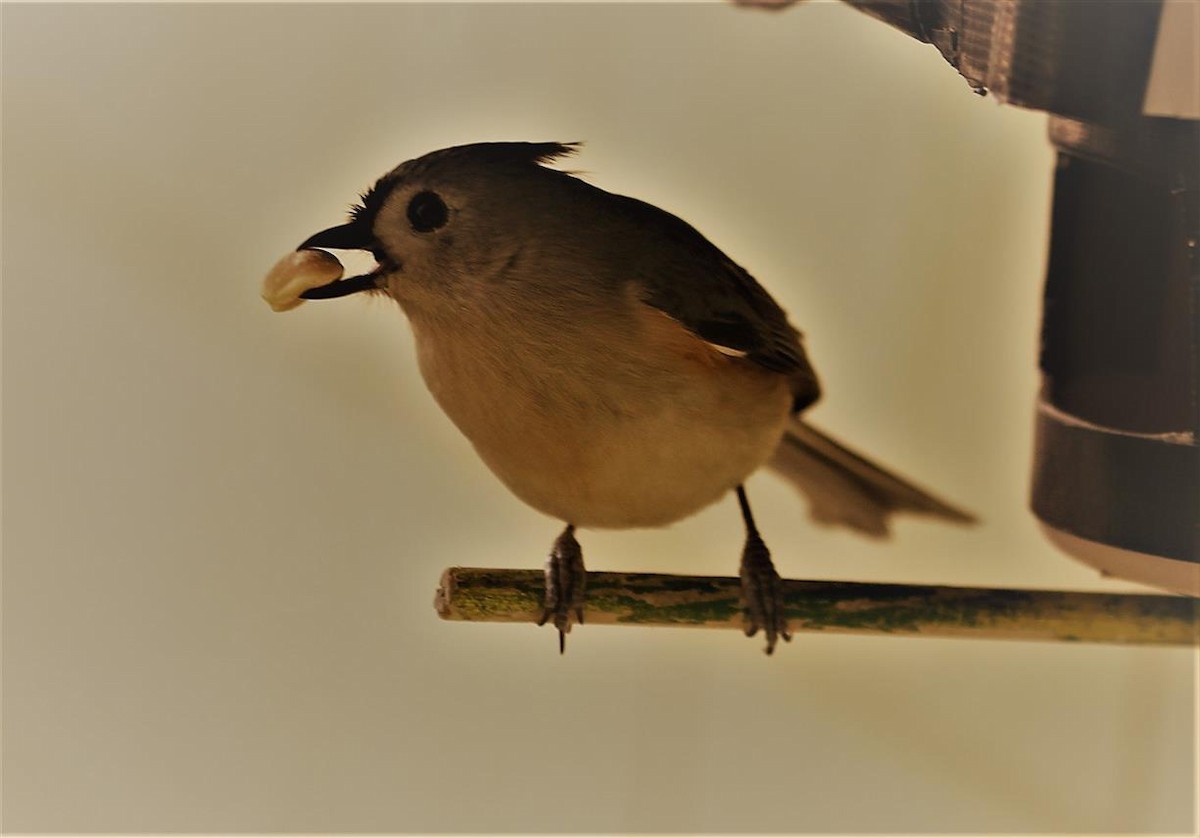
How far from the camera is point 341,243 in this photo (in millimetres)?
479

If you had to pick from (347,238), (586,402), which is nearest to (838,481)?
(586,402)

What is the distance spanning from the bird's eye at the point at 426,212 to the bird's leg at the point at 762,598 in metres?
0.26

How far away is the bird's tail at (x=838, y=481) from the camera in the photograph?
695mm

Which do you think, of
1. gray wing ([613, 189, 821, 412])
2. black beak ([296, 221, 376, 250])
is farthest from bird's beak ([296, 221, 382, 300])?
gray wing ([613, 189, 821, 412])

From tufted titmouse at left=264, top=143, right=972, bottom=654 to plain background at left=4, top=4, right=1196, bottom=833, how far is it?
35 millimetres

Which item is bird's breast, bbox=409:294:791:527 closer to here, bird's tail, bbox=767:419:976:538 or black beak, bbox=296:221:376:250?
black beak, bbox=296:221:376:250

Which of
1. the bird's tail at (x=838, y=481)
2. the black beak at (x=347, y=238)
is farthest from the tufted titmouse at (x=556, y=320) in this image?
the bird's tail at (x=838, y=481)

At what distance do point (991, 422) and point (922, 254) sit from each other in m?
0.19

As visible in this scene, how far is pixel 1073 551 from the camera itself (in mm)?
597

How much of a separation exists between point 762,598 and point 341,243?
31 cm

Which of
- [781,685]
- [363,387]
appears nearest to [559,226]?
[363,387]

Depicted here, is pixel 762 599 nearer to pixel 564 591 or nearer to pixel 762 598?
pixel 762 598

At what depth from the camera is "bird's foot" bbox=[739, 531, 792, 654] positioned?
1.82ft

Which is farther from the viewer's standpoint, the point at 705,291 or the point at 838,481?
the point at 838,481
